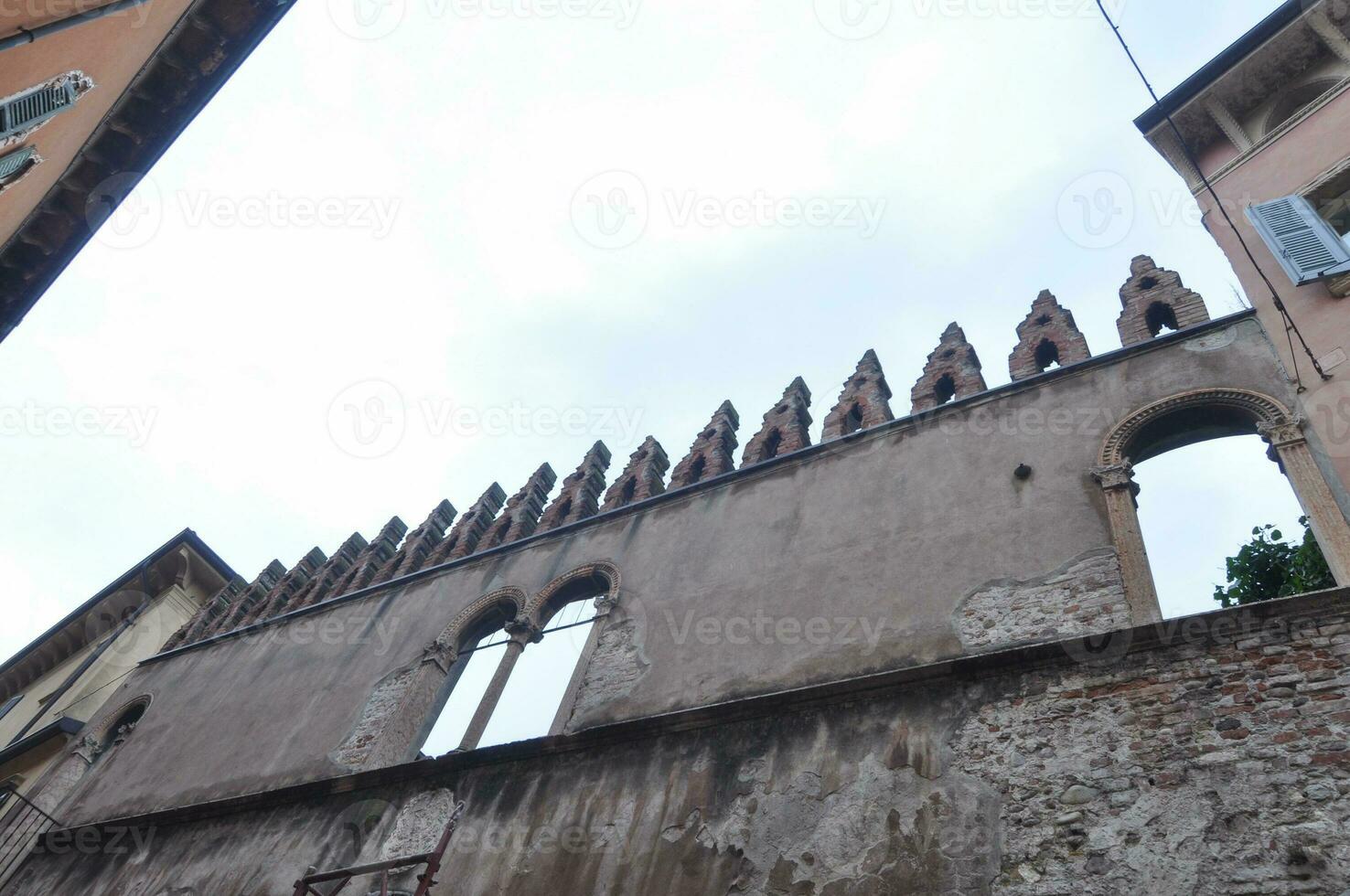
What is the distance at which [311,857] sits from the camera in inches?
299

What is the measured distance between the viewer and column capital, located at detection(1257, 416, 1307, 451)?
245 inches

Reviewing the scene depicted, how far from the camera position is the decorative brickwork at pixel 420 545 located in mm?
A: 12242

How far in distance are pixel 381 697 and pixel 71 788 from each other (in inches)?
203

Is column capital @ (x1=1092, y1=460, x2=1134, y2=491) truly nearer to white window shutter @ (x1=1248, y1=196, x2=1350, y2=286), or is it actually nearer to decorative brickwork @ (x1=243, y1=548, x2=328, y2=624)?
white window shutter @ (x1=1248, y1=196, x2=1350, y2=286)

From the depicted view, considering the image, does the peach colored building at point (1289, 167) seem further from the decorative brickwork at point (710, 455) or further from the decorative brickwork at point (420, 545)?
the decorative brickwork at point (420, 545)

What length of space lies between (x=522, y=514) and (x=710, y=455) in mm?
2793

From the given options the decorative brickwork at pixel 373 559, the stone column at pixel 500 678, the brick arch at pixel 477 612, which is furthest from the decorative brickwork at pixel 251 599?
the stone column at pixel 500 678

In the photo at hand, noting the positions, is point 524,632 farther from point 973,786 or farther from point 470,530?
point 973,786

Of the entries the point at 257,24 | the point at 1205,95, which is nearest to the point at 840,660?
the point at 1205,95

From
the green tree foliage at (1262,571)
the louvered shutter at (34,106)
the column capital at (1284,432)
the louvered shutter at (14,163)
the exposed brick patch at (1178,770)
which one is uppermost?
the green tree foliage at (1262,571)

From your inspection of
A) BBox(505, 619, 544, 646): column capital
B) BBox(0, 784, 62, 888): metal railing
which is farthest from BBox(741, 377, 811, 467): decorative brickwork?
BBox(0, 784, 62, 888): metal railing

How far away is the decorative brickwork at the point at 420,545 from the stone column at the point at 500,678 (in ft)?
10.5

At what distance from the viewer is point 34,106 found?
8.54 meters

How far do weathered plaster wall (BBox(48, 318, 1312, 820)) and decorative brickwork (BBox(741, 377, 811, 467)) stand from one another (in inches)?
19.6
